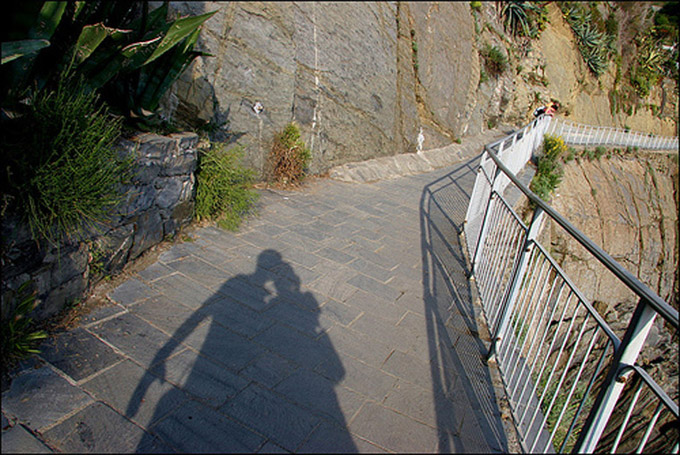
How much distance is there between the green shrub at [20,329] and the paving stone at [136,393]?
1.42ft

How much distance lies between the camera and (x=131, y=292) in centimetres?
331

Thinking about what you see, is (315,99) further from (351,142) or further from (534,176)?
(534,176)

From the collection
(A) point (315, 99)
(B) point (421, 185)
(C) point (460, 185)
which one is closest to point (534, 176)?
(C) point (460, 185)

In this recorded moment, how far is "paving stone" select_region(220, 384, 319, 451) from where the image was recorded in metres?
2.23

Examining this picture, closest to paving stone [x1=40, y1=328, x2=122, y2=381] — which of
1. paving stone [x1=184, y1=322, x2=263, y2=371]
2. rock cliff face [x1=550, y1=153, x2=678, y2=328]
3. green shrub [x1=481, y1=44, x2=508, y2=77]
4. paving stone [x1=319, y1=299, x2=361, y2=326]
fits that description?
paving stone [x1=184, y1=322, x2=263, y2=371]

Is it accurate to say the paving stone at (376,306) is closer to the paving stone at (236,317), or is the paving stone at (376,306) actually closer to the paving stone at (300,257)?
the paving stone at (300,257)

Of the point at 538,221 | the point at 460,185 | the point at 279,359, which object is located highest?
the point at 538,221

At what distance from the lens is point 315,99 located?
25.2 feet

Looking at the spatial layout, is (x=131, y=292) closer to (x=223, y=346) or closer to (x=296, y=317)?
(x=223, y=346)

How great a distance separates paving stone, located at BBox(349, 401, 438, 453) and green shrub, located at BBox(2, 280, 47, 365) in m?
1.92

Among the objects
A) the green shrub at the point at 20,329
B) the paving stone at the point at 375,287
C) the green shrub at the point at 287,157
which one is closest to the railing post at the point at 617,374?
the paving stone at the point at 375,287

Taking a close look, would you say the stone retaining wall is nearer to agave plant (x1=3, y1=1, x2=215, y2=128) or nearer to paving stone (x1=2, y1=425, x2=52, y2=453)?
agave plant (x1=3, y1=1, x2=215, y2=128)

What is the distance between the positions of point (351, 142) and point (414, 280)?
480cm

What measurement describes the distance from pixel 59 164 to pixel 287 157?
4.20 m
